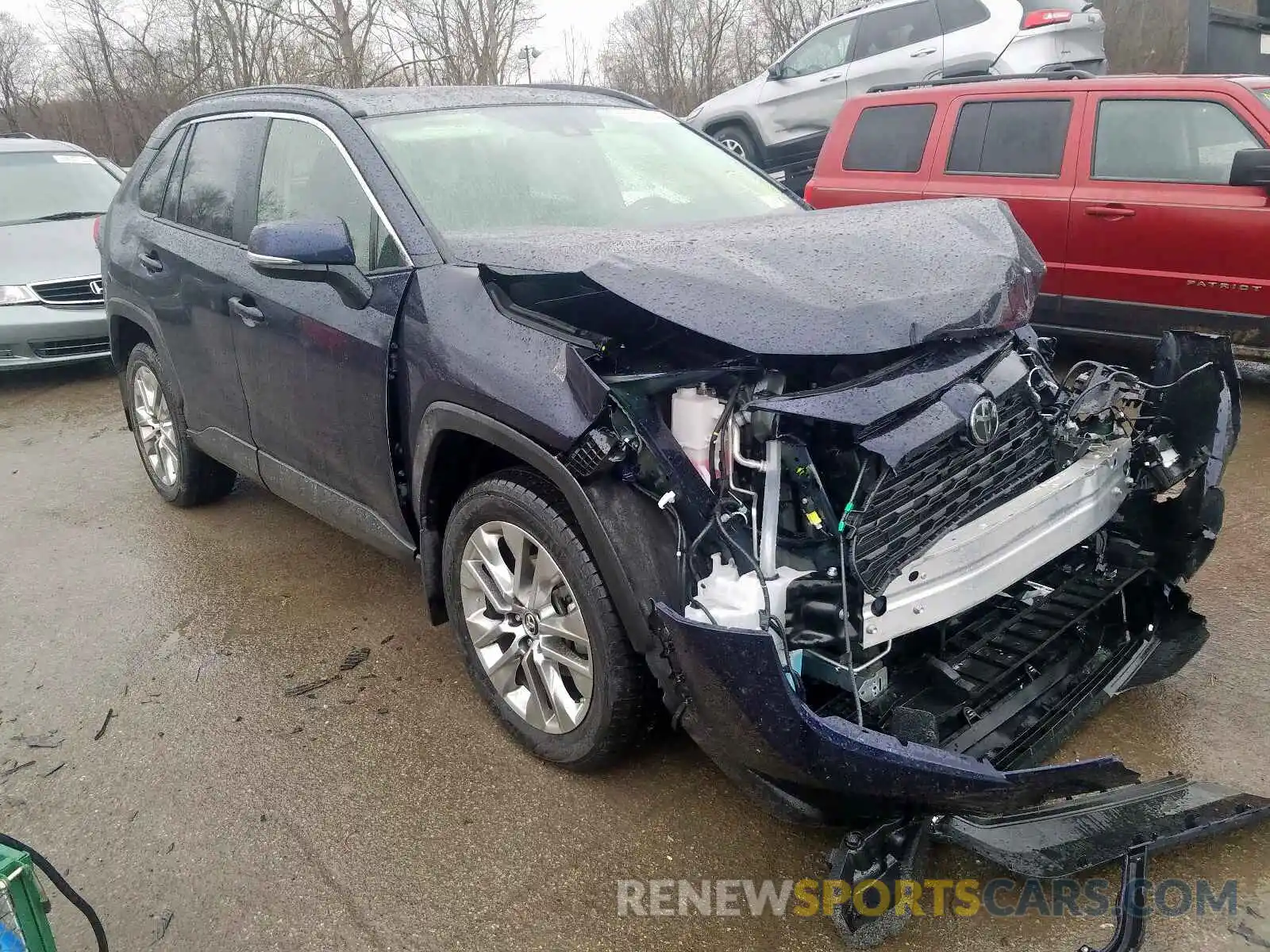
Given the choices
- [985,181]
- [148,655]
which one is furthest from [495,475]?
[985,181]

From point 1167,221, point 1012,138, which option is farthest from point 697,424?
point 1012,138

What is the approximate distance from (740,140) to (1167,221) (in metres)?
6.24

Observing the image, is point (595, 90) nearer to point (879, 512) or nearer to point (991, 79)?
point (879, 512)

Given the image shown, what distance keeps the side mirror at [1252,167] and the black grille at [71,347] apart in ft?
25.3

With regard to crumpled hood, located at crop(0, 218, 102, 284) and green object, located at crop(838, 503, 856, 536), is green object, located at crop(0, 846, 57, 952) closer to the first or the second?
green object, located at crop(838, 503, 856, 536)

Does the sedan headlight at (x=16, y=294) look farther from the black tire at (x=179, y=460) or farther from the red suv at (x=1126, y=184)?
the red suv at (x=1126, y=184)

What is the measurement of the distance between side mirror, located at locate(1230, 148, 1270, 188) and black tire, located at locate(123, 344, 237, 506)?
→ 5.45 m

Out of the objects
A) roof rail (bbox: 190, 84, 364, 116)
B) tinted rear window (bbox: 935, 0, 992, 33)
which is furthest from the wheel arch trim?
tinted rear window (bbox: 935, 0, 992, 33)

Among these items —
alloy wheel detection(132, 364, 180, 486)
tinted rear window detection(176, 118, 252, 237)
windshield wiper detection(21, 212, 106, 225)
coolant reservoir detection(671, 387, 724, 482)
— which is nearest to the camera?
coolant reservoir detection(671, 387, 724, 482)

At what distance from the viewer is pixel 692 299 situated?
222 centimetres

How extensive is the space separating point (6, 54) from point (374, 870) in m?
35.5

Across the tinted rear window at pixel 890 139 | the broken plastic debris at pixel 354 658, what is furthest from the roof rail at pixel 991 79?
the broken plastic debris at pixel 354 658

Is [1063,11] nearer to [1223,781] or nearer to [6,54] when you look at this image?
[1223,781]

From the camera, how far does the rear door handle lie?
558cm
